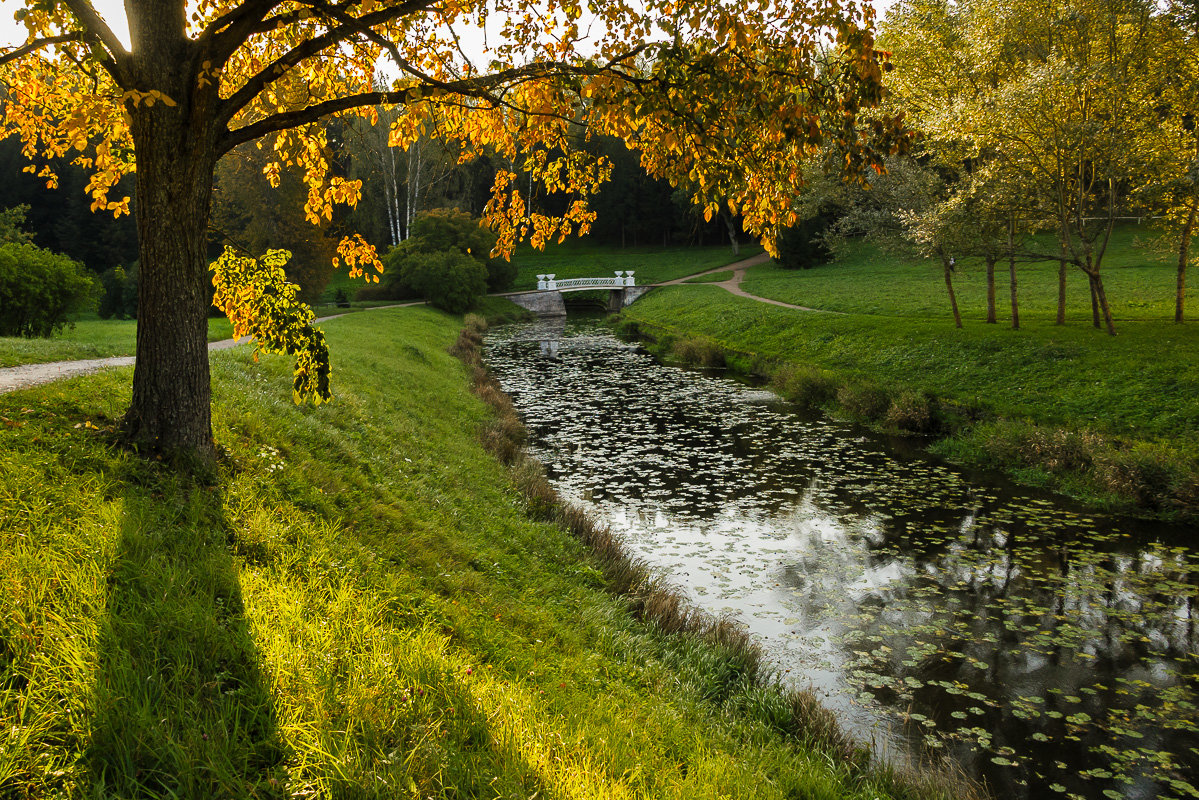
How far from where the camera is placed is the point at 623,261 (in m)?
80.1

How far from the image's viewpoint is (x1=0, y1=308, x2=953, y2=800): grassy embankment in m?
3.34

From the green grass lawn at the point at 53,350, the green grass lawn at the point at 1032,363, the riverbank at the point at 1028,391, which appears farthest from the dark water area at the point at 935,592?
the green grass lawn at the point at 53,350

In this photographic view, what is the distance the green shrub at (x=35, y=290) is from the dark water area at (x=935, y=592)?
14391mm

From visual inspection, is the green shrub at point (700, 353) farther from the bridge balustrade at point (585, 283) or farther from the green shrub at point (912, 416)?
the bridge balustrade at point (585, 283)

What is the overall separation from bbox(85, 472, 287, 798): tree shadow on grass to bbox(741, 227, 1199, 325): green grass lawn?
2540cm

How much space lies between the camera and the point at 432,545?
7.74 m

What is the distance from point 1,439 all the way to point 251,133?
132 inches

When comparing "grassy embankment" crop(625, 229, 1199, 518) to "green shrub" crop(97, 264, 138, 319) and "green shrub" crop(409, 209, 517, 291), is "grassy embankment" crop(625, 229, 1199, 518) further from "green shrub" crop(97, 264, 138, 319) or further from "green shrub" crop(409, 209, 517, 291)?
"green shrub" crop(97, 264, 138, 319)

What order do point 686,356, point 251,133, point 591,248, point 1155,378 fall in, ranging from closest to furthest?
1. point 251,133
2. point 1155,378
3. point 686,356
4. point 591,248

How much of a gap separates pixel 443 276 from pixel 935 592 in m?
42.8

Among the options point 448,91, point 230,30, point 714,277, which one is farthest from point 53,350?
point 714,277

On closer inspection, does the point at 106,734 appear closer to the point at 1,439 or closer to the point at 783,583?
the point at 1,439

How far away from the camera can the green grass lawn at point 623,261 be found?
232ft

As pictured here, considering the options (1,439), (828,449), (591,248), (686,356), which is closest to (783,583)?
(828,449)
